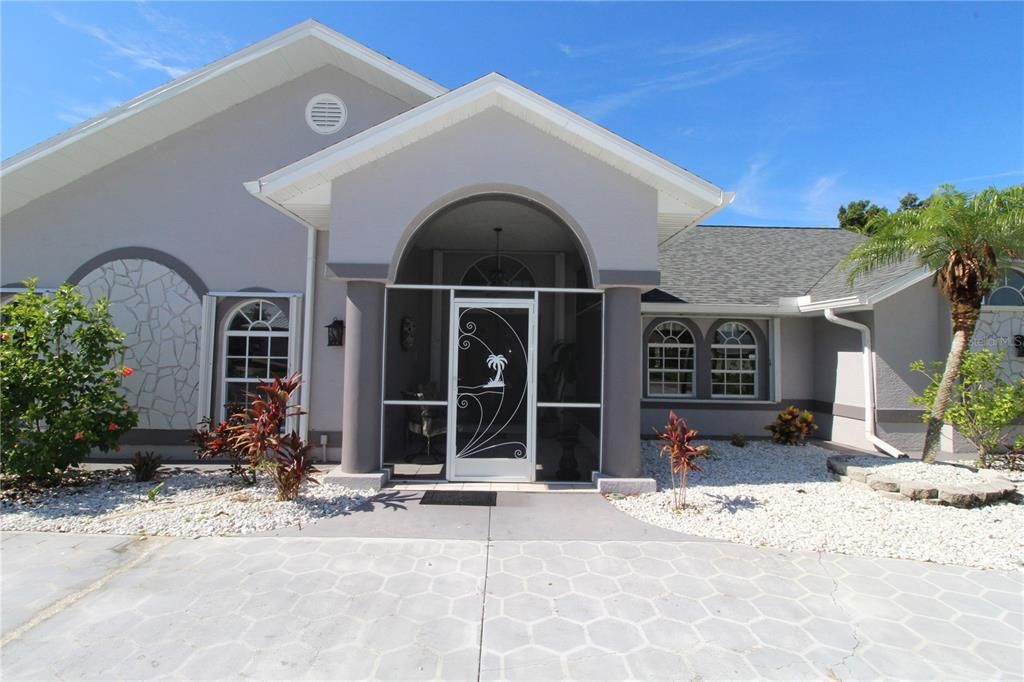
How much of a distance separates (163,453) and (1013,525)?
38.3ft

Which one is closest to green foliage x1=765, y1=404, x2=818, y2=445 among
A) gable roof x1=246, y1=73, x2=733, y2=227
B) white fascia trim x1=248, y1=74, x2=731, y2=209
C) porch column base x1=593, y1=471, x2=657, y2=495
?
porch column base x1=593, y1=471, x2=657, y2=495

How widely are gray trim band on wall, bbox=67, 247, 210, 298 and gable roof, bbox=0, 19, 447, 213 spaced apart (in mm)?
1425

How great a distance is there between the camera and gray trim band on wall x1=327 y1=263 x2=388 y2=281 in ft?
21.6

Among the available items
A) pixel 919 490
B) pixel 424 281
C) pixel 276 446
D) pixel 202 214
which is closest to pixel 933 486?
pixel 919 490

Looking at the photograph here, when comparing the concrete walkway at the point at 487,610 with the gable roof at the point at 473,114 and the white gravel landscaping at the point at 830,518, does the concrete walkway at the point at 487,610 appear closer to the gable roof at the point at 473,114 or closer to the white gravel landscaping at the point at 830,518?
the white gravel landscaping at the point at 830,518

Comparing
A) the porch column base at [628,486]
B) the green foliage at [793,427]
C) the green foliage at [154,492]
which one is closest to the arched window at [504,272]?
the porch column base at [628,486]

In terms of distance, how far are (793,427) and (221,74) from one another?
12057 mm

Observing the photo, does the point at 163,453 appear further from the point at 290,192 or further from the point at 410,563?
the point at 410,563

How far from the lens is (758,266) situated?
12.3 metres

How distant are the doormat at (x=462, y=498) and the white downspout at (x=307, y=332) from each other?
289 cm

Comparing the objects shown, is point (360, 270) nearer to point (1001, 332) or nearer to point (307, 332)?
point (307, 332)

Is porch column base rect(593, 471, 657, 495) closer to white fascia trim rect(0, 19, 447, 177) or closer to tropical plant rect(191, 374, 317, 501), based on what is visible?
tropical plant rect(191, 374, 317, 501)

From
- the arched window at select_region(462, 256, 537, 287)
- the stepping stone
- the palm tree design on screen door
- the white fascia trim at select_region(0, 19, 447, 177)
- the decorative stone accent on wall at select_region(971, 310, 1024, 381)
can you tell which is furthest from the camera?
the arched window at select_region(462, 256, 537, 287)

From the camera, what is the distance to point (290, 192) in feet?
22.1
